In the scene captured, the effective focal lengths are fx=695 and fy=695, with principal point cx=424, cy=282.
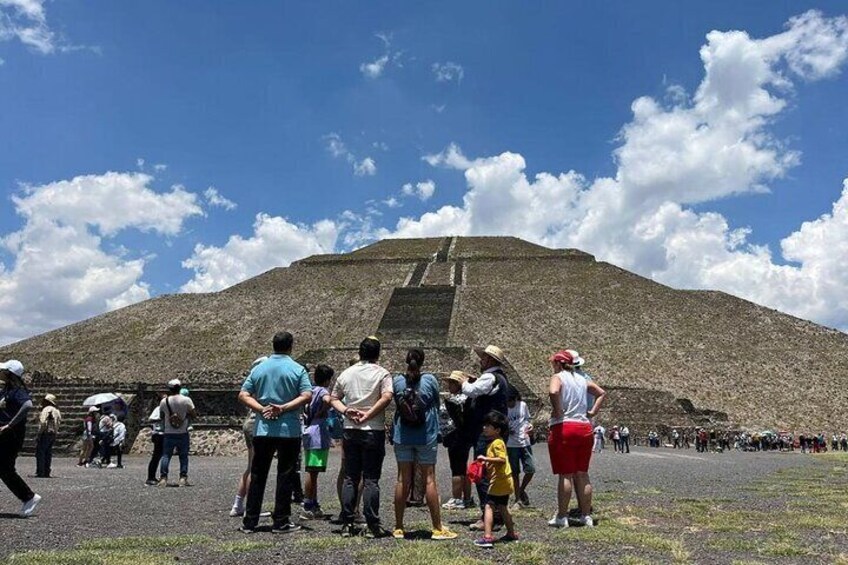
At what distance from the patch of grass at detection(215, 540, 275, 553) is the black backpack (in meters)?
1.70

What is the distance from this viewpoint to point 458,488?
910cm

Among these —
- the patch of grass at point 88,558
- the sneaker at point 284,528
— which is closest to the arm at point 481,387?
the sneaker at point 284,528

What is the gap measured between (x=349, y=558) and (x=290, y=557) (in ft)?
1.61

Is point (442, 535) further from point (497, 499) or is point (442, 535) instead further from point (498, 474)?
point (498, 474)

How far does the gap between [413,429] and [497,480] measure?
965mm

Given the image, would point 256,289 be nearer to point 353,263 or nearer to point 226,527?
point 353,263

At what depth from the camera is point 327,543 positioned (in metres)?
6.30

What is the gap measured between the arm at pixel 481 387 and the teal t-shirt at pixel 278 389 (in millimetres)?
1860

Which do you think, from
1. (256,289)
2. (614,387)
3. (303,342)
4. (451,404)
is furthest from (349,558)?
(256,289)

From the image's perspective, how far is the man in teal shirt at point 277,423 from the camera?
719cm

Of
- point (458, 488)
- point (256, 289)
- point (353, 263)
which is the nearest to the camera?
point (458, 488)

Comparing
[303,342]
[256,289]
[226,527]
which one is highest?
[256,289]

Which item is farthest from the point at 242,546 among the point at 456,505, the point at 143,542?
the point at 456,505

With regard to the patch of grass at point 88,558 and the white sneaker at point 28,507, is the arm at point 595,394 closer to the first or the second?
the patch of grass at point 88,558
